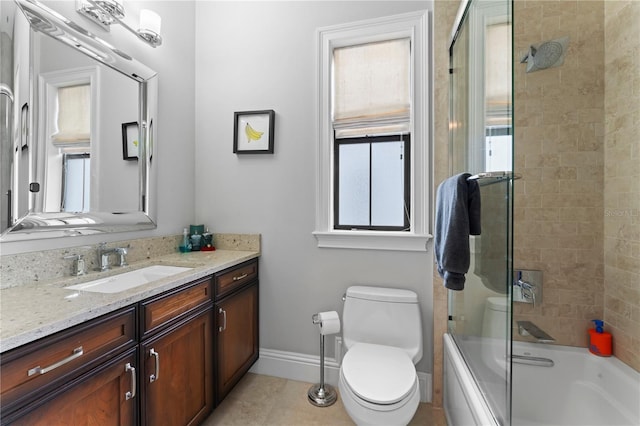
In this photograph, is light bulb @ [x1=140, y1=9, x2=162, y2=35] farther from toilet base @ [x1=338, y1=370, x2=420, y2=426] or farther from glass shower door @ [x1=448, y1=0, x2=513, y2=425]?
toilet base @ [x1=338, y1=370, x2=420, y2=426]

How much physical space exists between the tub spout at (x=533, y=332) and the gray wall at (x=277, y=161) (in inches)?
26.1

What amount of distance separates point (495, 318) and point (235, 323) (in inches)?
54.9

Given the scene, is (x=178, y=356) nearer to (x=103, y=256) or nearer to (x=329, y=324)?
(x=103, y=256)

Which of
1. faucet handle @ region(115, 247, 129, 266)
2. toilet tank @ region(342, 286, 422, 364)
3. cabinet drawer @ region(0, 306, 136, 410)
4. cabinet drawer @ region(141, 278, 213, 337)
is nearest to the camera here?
cabinet drawer @ region(0, 306, 136, 410)

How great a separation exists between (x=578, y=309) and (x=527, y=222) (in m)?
0.54

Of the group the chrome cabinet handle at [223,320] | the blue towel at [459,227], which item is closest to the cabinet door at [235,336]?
the chrome cabinet handle at [223,320]

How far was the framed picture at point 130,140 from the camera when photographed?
1671 millimetres

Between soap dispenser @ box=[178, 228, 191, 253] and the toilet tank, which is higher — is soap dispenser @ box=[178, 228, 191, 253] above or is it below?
above

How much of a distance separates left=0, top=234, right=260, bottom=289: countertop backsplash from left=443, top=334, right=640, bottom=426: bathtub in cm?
183

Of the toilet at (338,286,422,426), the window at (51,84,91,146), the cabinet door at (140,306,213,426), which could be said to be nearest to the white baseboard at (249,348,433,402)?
the toilet at (338,286,422,426)

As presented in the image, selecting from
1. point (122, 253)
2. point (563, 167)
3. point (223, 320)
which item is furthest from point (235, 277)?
point (563, 167)

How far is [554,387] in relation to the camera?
150 centimetres

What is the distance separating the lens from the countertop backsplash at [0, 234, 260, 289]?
45.6 inches

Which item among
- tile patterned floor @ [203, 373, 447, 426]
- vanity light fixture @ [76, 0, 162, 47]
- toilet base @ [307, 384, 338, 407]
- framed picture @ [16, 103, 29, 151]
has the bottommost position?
tile patterned floor @ [203, 373, 447, 426]
